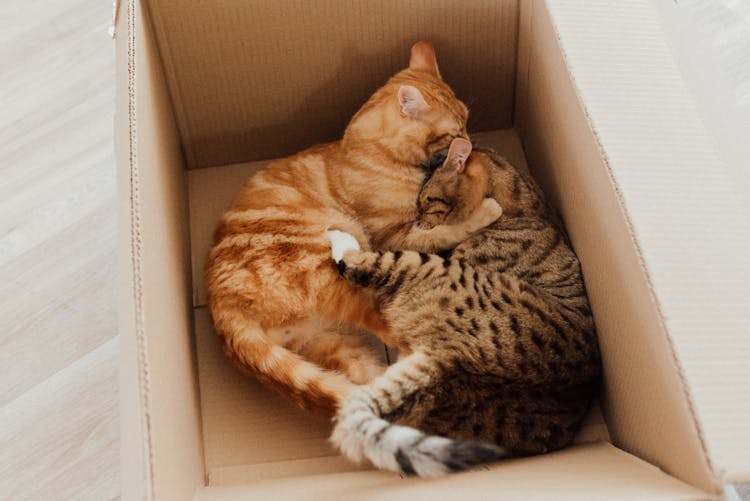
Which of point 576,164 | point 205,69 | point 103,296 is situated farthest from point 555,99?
point 103,296

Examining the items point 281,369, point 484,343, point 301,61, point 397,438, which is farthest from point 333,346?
point 301,61

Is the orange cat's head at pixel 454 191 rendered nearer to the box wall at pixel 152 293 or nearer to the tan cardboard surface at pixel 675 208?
the tan cardboard surface at pixel 675 208

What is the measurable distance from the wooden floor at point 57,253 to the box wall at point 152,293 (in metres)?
0.32

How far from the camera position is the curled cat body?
1.04m

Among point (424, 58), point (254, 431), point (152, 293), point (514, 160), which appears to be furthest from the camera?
point (514, 160)

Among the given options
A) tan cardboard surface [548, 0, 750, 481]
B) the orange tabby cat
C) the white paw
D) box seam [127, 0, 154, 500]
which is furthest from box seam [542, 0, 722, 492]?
box seam [127, 0, 154, 500]

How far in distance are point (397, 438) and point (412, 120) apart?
27.9 inches

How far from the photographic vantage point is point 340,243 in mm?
1252

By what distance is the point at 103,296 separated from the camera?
1541 millimetres

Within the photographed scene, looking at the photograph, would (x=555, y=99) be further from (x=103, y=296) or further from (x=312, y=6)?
(x=103, y=296)

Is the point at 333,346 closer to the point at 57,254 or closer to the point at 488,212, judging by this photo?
the point at 488,212

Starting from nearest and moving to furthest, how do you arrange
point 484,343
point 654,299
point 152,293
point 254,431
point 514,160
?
point 654,299
point 152,293
point 484,343
point 254,431
point 514,160

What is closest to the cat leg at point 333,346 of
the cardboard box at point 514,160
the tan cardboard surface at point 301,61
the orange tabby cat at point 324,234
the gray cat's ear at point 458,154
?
the orange tabby cat at point 324,234

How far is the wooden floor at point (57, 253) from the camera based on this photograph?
137 centimetres
